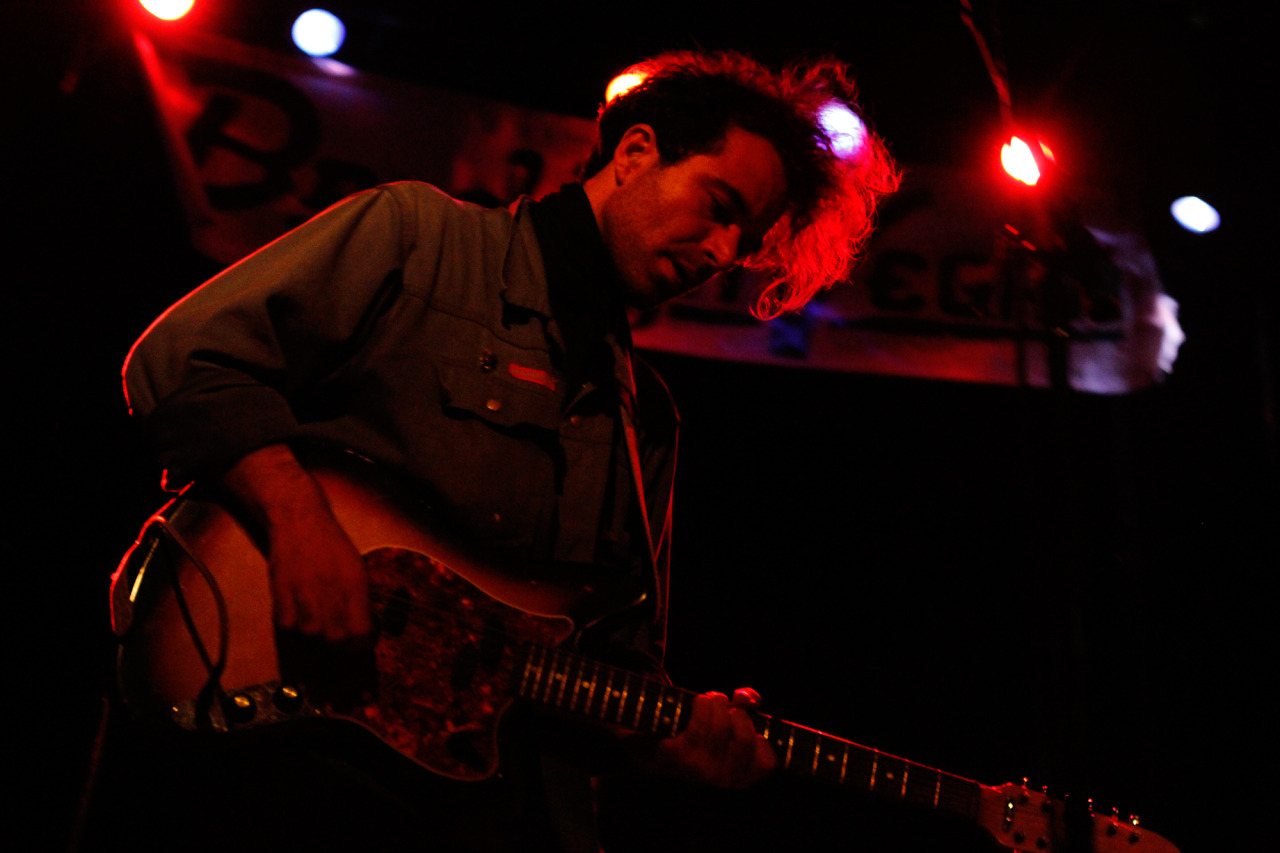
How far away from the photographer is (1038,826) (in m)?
2.17

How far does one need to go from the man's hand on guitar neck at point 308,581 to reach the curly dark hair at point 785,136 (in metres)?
1.35

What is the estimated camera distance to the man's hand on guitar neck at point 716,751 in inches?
76.5

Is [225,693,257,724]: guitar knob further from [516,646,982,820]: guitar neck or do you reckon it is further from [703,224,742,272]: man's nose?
[703,224,742,272]: man's nose

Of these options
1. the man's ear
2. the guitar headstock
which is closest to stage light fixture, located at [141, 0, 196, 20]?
the man's ear

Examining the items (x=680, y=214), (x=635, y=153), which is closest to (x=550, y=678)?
(x=680, y=214)

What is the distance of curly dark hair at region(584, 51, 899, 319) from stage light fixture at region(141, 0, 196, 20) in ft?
7.38

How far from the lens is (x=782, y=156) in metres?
2.40

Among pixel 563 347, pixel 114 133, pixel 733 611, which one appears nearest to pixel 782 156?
pixel 563 347

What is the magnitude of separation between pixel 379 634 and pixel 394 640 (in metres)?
0.03

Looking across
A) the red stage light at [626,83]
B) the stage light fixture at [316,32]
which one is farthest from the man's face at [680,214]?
the stage light fixture at [316,32]

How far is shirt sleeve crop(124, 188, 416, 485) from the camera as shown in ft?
4.43

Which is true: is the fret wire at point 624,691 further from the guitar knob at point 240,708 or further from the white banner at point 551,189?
the white banner at point 551,189

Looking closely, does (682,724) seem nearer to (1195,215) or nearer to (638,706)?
(638,706)

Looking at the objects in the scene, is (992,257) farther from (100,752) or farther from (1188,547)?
(100,752)
